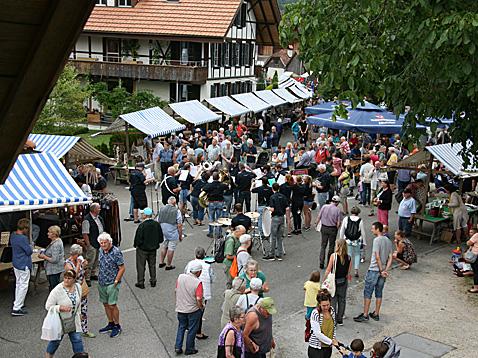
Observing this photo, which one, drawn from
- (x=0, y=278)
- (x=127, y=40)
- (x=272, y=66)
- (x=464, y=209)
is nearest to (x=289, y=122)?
(x=127, y=40)

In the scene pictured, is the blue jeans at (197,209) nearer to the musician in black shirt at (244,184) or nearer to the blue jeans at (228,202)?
the blue jeans at (228,202)

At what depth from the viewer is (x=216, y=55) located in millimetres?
37094

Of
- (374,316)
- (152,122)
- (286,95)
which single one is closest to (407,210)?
(374,316)

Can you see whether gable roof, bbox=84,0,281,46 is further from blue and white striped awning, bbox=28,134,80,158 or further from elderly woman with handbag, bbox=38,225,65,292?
elderly woman with handbag, bbox=38,225,65,292

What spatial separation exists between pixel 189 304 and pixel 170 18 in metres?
30.0

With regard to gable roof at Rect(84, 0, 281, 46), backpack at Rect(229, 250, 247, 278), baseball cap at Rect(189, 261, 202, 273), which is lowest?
backpack at Rect(229, 250, 247, 278)

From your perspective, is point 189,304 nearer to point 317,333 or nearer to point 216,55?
point 317,333

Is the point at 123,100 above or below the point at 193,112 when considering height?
above

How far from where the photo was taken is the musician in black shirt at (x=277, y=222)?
1297cm

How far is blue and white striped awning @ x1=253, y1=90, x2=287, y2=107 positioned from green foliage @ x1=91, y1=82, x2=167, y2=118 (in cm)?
803

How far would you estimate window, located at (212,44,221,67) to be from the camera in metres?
36.6

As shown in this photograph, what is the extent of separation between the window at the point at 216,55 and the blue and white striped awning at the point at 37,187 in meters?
25.6

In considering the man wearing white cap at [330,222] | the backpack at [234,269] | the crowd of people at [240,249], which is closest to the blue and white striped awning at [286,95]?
the crowd of people at [240,249]

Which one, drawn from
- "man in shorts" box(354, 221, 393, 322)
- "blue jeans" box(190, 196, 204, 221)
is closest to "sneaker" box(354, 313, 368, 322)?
"man in shorts" box(354, 221, 393, 322)
